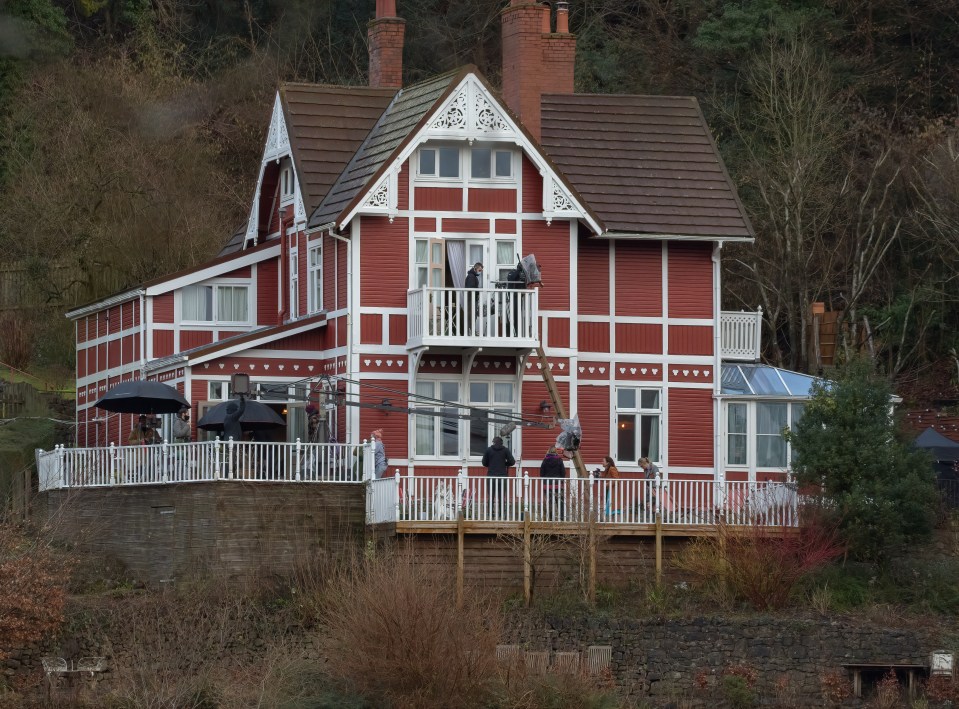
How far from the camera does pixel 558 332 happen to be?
47156 millimetres

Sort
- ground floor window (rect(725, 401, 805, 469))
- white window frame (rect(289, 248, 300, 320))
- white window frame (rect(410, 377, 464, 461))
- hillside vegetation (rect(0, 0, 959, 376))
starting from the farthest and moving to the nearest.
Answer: hillside vegetation (rect(0, 0, 959, 376)) < white window frame (rect(289, 248, 300, 320)) < ground floor window (rect(725, 401, 805, 469)) < white window frame (rect(410, 377, 464, 461))

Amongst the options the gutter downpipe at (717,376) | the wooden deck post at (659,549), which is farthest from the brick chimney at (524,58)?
the wooden deck post at (659,549)

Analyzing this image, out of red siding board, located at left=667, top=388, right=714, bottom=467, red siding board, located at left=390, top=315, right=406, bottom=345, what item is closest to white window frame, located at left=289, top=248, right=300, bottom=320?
red siding board, located at left=390, top=315, right=406, bottom=345

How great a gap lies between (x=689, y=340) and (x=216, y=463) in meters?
11.7

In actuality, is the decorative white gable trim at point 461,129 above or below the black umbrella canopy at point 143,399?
above

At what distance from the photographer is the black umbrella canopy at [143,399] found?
4409 cm

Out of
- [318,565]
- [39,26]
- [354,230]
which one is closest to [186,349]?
[354,230]

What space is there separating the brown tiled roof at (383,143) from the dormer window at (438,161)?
2.14 ft

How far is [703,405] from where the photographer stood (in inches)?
1917

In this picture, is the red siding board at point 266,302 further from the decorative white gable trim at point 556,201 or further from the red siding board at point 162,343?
the decorative white gable trim at point 556,201

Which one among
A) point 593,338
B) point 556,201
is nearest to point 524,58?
point 556,201

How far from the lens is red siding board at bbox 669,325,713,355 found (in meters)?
48.9

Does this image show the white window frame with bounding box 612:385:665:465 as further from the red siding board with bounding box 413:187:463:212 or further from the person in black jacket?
the red siding board with bounding box 413:187:463:212

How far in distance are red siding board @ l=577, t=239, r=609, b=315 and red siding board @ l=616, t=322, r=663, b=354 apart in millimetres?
418
